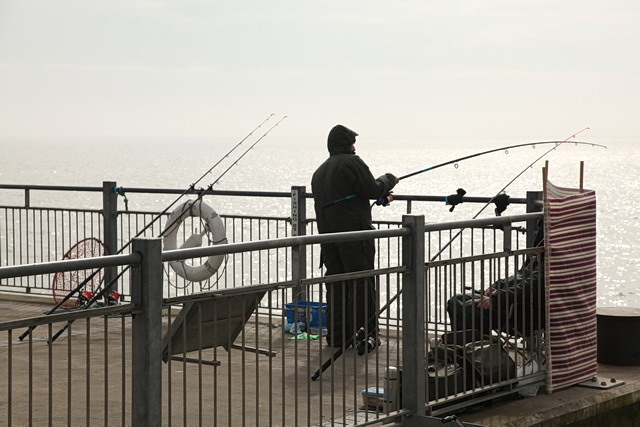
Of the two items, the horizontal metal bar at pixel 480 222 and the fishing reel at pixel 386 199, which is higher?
the fishing reel at pixel 386 199

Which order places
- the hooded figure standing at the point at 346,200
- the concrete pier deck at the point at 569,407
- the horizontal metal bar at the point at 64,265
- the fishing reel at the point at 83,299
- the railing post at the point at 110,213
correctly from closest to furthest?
the horizontal metal bar at the point at 64,265 < the concrete pier deck at the point at 569,407 < the hooded figure standing at the point at 346,200 < the fishing reel at the point at 83,299 < the railing post at the point at 110,213

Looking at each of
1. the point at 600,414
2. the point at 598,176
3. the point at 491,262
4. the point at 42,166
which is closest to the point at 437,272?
the point at 491,262

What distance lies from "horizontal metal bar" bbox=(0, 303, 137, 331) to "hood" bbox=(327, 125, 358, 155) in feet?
15.5

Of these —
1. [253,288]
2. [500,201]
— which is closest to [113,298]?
[500,201]

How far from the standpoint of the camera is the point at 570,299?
7449mm

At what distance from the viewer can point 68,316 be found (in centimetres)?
464

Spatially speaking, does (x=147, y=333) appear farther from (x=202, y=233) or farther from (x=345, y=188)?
(x=202, y=233)

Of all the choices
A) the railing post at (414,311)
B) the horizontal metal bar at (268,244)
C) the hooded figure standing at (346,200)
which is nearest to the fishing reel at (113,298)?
the hooded figure standing at (346,200)

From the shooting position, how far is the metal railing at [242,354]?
4.92 meters

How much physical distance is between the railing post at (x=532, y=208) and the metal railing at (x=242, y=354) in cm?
54

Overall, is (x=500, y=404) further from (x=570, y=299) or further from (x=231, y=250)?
(x=231, y=250)

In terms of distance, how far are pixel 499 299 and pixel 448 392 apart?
64 centimetres

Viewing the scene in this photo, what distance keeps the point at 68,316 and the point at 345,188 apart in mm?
4822

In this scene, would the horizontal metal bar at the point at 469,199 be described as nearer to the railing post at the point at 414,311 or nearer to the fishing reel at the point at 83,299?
the railing post at the point at 414,311
